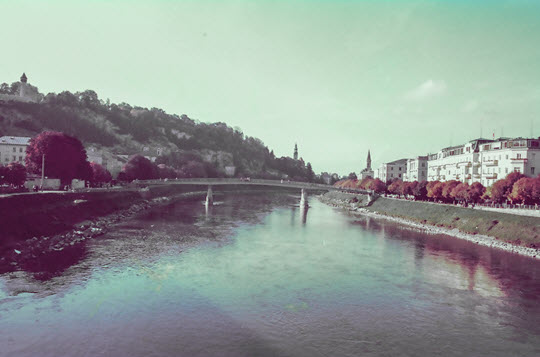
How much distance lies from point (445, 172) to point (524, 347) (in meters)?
87.2

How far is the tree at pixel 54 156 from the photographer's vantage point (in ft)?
225

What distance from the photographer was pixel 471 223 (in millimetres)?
56219

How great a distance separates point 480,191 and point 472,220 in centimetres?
1464

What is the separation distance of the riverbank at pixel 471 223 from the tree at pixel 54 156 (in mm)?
60737

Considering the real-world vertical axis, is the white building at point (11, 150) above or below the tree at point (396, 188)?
above

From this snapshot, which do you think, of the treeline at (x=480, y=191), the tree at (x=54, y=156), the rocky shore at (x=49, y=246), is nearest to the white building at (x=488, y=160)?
the treeline at (x=480, y=191)

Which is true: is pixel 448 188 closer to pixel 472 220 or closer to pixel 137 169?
pixel 472 220

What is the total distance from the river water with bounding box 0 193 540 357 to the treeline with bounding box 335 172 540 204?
19.8 metres

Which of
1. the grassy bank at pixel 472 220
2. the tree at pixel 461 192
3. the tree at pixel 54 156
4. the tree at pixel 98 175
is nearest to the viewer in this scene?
the grassy bank at pixel 472 220

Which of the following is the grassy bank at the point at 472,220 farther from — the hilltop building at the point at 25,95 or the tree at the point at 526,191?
the hilltop building at the point at 25,95

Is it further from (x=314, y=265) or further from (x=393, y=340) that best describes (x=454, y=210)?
(x=393, y=340)

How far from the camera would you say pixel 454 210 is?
212ft

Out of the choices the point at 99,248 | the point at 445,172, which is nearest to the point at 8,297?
the point at 99,248

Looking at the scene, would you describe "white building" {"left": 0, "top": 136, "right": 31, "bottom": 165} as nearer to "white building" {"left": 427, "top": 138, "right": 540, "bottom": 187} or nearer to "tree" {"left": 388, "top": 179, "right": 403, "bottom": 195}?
"tree" {"left": 388, "top": 179, "right": 403, "bottom": 195}
